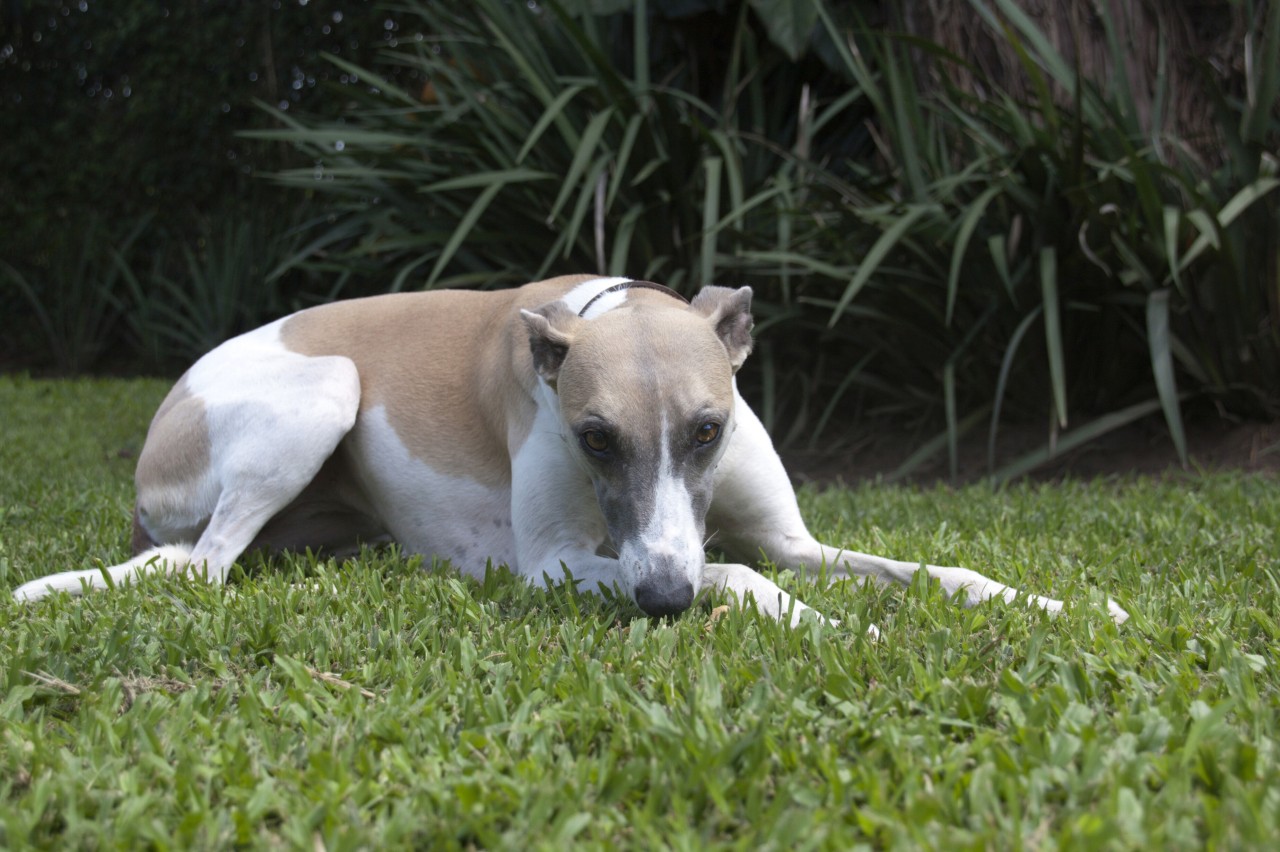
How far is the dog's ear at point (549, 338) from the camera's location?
2971 millimetres

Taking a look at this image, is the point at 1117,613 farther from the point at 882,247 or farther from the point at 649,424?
the point at 882,247

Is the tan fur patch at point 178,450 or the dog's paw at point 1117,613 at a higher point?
the tan fur patch at point 178,450

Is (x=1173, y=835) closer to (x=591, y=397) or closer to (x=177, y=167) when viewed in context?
(x=591, y=397)

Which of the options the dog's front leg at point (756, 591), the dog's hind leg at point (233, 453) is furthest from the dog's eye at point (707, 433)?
the dog's hind leg at point (233, 453)

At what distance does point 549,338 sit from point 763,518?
0.83 m

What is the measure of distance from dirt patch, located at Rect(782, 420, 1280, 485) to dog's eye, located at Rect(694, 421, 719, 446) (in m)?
2.74

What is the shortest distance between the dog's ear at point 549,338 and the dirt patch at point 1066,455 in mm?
2634

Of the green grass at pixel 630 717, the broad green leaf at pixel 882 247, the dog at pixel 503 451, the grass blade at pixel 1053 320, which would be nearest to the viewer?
the green grass at pixel 630 717

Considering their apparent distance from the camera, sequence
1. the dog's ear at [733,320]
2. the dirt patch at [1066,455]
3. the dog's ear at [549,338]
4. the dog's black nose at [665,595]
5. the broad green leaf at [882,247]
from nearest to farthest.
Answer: the dog's black nose at [665,595] < the dog's ear at [549,338] < the dog's ear at [733,320] < the broad green leaf at [882,247] < the dirt patch at [1066,455]

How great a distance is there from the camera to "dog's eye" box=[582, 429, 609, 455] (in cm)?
274

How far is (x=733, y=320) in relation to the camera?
3.12 meters

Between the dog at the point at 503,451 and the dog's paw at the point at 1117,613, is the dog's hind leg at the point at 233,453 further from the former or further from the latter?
the dog's paw at the point at 1117,613

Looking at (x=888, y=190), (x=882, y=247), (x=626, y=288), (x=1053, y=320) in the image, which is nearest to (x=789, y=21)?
(x=888, y=190)

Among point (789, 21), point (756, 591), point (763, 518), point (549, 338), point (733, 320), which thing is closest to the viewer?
point (756, 591)
